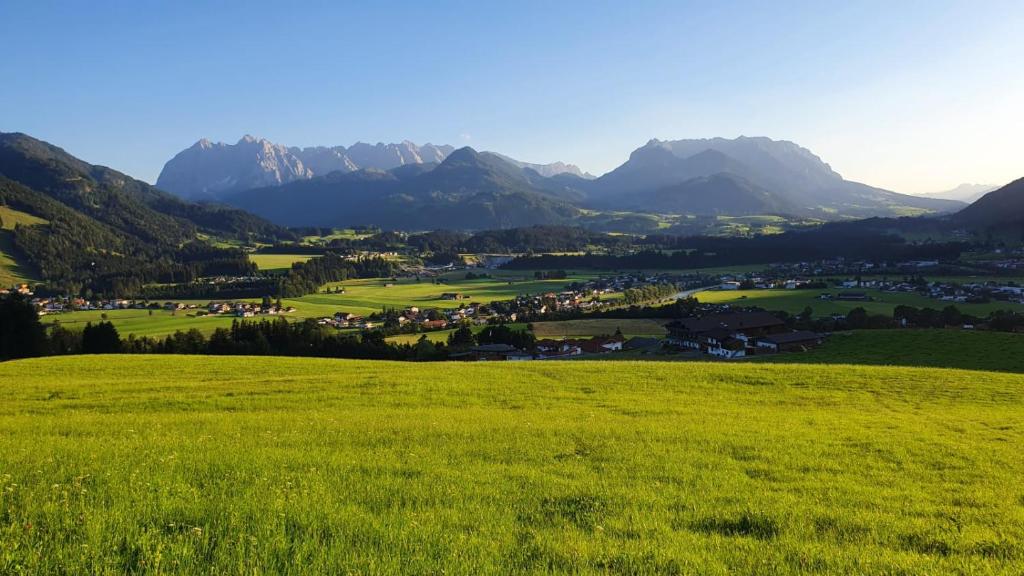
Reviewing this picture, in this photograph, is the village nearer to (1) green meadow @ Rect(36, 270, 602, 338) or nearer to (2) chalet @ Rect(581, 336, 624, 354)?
(1) green meadow @ Rect(36, 270, 602, 338)

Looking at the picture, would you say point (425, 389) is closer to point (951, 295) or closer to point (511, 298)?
point (511, 298)

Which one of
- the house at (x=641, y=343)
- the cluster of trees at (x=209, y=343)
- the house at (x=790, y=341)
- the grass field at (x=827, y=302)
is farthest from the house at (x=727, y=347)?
the cluster of trees at (x=209, y=343)

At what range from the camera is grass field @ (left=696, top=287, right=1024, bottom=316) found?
97.0m

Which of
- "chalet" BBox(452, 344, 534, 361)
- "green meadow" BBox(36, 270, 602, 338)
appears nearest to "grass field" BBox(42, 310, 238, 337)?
"green meadow" BBox(36, 270, 602, 338)

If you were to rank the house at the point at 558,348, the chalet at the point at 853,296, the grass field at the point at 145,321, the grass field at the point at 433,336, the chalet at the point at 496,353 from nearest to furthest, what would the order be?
the chalet at the point at 496,353, the house at the point at 558,348, the grass field at the point at 433,336, the grass field at the point at 145,321, the chalet at the point at 853,296

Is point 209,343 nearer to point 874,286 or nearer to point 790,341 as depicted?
point 790,341

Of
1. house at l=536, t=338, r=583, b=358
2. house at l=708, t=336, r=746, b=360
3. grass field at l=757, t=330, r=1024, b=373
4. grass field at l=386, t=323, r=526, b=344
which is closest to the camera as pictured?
grass field at l=757, t=330, r=1024, b=373

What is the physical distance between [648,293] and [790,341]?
7526 cm

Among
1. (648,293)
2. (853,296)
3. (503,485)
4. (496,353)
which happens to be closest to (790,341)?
(496,353)

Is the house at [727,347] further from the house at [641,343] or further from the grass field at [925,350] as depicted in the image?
the grass field at [925,350]

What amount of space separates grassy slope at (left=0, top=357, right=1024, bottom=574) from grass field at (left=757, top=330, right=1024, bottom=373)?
25519 millimetres

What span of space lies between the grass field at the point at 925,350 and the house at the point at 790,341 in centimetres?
512

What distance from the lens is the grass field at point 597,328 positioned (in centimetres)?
9219

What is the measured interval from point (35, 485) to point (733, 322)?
3371 inches
